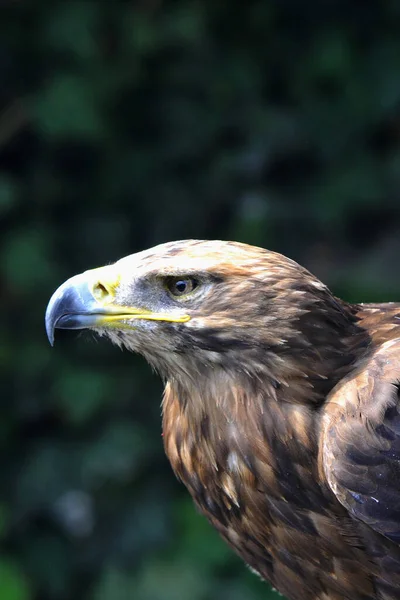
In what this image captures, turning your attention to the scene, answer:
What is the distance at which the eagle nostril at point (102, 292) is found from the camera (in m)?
2.15

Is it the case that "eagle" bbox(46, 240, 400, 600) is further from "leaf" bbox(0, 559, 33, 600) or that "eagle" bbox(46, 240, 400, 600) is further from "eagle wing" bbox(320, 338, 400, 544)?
"leaf" bbox(0, 559, 33, 600)

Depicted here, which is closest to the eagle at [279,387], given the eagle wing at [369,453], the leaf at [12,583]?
the eagle wing at [369,453]

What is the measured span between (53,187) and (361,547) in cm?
266

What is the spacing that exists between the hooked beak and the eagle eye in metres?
0.07

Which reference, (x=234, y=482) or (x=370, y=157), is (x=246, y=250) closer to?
(x=234, y=482)

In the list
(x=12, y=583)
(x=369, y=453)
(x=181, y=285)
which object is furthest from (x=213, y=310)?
(x=12, y=583)

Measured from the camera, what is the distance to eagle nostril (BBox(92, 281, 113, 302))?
2148 mm

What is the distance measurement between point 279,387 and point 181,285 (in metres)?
0.31

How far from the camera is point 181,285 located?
2107mm

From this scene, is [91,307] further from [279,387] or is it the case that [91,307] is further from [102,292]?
[279,387]

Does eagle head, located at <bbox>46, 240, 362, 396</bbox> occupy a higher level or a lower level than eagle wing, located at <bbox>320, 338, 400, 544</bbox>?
higher

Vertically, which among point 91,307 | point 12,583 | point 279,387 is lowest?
point 12,583

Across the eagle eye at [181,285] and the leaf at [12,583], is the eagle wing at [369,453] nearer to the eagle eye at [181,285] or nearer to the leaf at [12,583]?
the eagle eye at [181,285]

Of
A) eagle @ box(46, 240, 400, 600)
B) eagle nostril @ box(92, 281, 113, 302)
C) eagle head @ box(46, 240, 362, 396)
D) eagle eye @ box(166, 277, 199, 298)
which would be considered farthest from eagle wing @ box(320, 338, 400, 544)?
eagle nostril @ box(92, 281, 113, 302)
